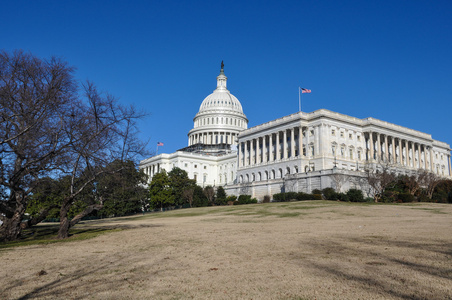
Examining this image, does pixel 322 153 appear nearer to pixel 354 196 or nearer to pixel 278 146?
pixel 278 146

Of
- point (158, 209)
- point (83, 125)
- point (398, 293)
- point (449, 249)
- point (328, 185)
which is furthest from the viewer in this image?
point (158, 209)

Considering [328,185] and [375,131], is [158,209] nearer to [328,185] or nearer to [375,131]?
[328,185]

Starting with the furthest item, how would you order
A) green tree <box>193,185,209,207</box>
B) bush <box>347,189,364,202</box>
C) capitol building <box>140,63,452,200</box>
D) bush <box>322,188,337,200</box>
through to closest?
green tree <box>193,185,209,207</box> < capitol building <box>140,63,452,200</box> < bush <box>322,188,337,200</box> < bush <box>347,189,364,202</box>

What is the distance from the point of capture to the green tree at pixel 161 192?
84625 millimetres

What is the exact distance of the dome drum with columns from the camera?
149875mm

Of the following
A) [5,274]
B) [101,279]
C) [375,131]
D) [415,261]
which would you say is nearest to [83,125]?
[5,274]

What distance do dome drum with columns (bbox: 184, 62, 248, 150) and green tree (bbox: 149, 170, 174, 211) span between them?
2260 inches

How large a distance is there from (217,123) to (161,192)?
7034 cm

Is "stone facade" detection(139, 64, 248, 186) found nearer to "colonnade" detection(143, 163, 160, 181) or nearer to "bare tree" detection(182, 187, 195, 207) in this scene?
"colonnade" detection(143, 163, 160, 181)

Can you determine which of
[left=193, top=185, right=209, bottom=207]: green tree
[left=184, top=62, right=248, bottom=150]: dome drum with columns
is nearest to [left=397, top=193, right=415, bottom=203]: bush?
[left=193, top=185, right=209, bottom=207]: green tree

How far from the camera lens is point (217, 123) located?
152125 millimetres

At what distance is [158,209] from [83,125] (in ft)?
214

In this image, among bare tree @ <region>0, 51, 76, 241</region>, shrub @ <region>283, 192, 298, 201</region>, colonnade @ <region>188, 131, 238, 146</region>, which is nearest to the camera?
bare tree @ <region>0, 51, 76, 241</region>

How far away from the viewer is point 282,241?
18047mm
